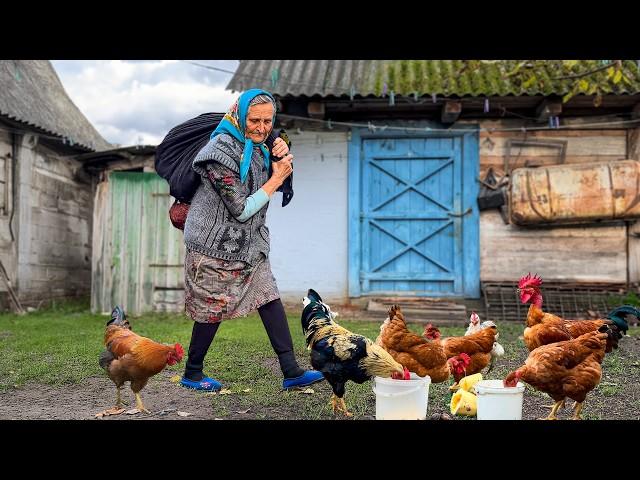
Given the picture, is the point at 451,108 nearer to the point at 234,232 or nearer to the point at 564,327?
the point at 564,327

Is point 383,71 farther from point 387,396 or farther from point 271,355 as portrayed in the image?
point 387,396

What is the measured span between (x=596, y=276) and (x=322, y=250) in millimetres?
4415

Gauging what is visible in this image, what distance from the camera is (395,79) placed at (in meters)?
9.35

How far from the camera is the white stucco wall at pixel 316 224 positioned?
9703 mm

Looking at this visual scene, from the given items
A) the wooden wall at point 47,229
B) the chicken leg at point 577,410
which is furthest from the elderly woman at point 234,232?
the wooden wall at point 47,229

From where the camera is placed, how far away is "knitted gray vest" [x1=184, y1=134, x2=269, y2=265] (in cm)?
387

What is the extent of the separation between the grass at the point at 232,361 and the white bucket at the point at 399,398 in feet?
1.26

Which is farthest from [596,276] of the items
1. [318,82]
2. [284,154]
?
[284,154]

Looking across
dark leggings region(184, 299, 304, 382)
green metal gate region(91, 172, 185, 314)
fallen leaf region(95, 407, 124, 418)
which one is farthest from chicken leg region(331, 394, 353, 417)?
green metal gate region(91, 172, 185, 314)

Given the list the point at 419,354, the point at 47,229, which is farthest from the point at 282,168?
the point at 47,229

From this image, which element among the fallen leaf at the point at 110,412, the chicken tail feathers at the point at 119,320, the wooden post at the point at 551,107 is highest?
the wooden post at the point at 551,107

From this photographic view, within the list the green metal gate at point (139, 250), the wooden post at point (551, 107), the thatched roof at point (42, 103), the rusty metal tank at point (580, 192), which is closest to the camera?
the wooden post at point (551, 107)

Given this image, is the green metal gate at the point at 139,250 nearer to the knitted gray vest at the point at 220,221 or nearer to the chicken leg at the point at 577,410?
the knitted gray vest at the point at 220,221

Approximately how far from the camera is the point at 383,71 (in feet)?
31.9
